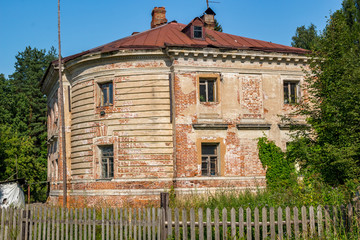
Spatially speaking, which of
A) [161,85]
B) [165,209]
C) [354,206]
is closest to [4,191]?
[161,85]

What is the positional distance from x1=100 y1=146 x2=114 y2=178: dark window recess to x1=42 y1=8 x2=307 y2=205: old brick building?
5cm

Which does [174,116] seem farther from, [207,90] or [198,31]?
[198,31]

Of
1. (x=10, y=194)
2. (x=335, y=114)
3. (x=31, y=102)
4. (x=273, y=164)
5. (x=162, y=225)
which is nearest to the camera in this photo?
(x=162, y=225)

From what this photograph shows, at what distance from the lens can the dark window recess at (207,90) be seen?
2086 cm

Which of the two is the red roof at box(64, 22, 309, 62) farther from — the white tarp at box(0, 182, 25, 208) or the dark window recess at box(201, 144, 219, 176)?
the white tarp at box(0, 182, 25, 208)

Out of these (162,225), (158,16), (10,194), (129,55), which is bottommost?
(10,194)

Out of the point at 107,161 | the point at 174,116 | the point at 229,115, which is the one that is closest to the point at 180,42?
the point at 174,116

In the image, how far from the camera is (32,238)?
11.5 metres

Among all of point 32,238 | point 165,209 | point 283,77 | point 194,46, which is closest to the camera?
point 165,209

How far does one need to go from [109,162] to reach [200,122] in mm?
4871

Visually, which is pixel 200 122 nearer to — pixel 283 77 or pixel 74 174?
pixel 283 77

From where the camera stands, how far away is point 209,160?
67.2ft

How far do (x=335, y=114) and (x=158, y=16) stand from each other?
18311 millimetres

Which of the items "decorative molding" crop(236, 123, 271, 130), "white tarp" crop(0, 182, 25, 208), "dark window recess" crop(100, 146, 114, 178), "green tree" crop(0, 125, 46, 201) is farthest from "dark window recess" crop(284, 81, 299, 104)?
"green tree" crop(0, 125, 46, 201)
